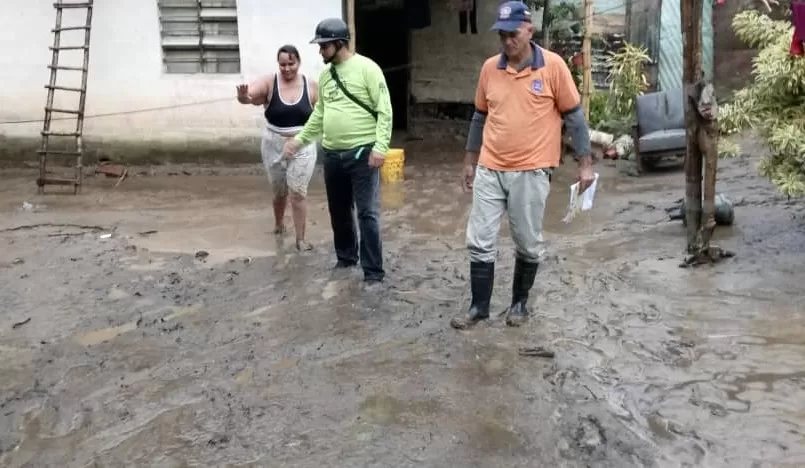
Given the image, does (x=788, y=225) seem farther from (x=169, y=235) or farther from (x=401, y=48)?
(x=401, y=48)

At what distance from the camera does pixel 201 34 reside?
419 inches

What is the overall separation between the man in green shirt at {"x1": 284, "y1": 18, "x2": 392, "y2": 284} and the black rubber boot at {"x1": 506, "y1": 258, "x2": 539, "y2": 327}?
1217 millimetres

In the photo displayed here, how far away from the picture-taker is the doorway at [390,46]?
1394 cm

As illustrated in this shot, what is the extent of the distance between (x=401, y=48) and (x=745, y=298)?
1012cm

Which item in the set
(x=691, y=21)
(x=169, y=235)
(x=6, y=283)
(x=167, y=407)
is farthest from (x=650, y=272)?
(x=6, y=283)

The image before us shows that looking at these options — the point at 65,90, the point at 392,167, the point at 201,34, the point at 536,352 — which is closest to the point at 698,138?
the point at 536,352

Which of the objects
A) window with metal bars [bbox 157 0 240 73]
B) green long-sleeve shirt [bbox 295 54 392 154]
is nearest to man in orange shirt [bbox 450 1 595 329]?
green long-sleeve shirt [bbox 295 54 392 154]

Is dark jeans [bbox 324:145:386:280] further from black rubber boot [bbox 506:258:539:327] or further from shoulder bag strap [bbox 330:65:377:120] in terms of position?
black rubber boot [bbox 506:258:539:327]

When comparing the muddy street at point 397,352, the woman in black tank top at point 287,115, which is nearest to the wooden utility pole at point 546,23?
the muddy street at point 397,352

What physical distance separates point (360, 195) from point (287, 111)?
1.33 m

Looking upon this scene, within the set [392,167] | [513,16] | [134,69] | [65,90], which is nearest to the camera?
[513,16]

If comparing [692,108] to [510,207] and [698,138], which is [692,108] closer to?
[698,138]

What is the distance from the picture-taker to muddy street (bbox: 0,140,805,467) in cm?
364

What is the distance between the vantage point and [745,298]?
542cm
